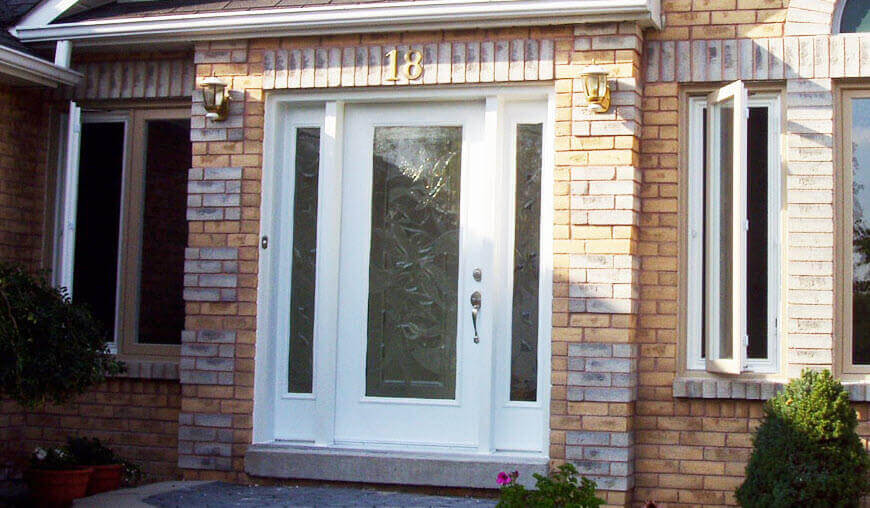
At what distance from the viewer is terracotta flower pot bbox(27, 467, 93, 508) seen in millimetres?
7496

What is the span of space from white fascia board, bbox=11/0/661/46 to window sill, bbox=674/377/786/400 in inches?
85.5

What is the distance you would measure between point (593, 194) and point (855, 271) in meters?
1.61

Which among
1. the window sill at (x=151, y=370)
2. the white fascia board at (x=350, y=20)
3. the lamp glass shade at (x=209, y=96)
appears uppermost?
the white fascia board at (x=350, y=20)

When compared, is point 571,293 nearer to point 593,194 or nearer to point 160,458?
point 593,194

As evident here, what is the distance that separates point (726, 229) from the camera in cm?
743

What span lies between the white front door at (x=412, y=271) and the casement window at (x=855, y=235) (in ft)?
6.93

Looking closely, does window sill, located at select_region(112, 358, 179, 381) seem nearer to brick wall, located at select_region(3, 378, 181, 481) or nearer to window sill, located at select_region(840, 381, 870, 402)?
brick wall, located at select_region(3, 378, 181, 481)

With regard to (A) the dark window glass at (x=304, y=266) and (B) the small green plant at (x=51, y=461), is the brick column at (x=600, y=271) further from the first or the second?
(B) the small green plant at (x=51, y=461)

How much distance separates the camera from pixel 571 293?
7457mm

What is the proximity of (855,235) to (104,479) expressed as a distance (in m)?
4.92

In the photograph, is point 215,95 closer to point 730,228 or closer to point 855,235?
point 730,228

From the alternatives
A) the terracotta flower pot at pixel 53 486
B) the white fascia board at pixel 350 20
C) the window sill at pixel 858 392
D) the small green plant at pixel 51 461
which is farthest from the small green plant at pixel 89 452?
the window sill at pixel 858 392

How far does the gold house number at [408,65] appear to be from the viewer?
7.88 metres

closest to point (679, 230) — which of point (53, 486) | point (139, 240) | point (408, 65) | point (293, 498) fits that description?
point (408, 65)
